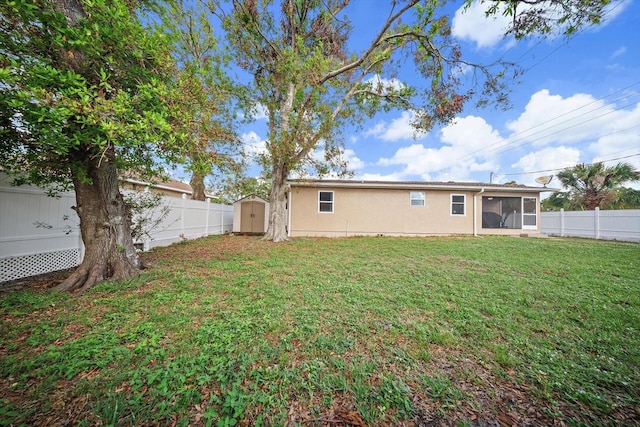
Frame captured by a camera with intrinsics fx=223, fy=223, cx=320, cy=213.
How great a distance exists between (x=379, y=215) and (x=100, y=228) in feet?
34.5

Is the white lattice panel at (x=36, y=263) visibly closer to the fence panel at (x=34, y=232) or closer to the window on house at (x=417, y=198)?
the fence panel at (x=34, y=232)

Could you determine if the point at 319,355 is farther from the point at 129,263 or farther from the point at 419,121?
the point at 419,121

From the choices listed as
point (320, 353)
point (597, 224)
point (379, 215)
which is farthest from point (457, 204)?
point (320, 353)

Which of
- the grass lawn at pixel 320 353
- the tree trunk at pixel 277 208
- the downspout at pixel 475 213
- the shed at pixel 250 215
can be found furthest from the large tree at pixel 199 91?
the downspout at pixel 475 213

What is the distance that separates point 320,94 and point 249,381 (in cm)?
938

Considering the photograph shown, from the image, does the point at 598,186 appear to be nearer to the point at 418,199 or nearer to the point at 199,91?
the point at 418,199

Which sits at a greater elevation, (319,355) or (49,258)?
(49,258)

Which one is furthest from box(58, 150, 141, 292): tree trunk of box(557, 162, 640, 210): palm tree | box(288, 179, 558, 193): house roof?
box(557, 162, 640, 210): palm tree

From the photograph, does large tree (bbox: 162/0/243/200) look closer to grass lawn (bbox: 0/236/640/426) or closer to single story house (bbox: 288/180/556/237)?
grass lawn (bbox: 0/236/640/426)

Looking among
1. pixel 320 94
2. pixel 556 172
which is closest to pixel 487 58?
pixel 320 94

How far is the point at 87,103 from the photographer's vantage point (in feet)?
8.32

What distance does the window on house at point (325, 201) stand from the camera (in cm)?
1161

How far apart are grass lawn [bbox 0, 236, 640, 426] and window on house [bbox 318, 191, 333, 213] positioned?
7.60 metres

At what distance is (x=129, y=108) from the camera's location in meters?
2.81
